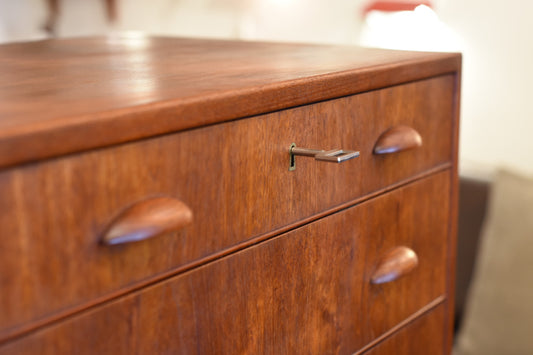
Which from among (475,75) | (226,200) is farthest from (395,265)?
(475,75)

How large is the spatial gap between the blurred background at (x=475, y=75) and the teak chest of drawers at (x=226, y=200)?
58 centimetres

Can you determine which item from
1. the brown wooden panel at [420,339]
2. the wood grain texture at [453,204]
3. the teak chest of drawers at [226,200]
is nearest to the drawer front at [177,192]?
the teak chest of drawers at [226,200]

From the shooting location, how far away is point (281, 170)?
678mm

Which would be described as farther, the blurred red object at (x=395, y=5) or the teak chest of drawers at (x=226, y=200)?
the blurred red object at (x=395, y=5)

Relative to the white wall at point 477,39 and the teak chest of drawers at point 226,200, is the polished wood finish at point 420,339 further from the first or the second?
the white wall at point 477,39

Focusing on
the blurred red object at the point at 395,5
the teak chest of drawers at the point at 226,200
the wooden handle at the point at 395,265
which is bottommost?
the wooden handle at the point at 395,265

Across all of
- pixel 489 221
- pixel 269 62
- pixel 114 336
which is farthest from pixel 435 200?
pixel 489 221

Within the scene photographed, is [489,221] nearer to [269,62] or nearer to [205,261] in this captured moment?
[269,62]

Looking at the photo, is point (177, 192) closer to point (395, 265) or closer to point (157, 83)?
point (157, 83)

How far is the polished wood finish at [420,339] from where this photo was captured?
2.92 feet

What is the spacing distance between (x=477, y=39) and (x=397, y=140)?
3.63ft

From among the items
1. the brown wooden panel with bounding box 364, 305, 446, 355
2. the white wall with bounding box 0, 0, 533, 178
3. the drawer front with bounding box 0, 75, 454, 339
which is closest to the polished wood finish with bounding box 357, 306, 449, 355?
the brown wooden panel with bounding box 364, 305, 446, 355

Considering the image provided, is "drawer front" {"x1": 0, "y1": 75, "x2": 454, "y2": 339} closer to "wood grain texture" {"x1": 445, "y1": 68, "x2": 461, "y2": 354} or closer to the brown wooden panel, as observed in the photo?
"wood grain texture" {"x1": 445, "y1": 68, "x2": 461, "y2": 354}

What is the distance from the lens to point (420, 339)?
37.7 inches
